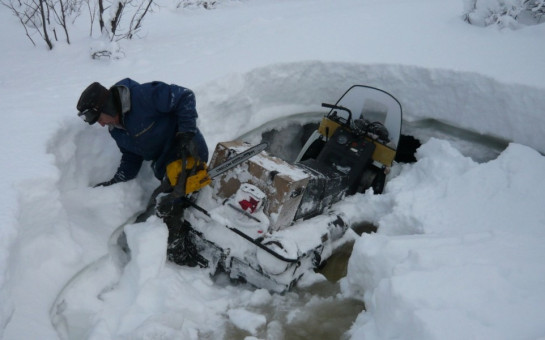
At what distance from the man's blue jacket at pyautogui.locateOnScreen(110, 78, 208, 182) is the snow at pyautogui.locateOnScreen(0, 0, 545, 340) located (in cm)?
36

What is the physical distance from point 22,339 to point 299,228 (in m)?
1.96

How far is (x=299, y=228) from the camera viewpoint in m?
3.21

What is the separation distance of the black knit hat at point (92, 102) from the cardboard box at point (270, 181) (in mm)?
969

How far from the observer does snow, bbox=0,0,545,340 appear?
2.19 m

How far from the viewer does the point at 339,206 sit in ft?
13.5

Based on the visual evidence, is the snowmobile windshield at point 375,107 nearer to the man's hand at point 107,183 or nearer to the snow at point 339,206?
the snow at point 339,206

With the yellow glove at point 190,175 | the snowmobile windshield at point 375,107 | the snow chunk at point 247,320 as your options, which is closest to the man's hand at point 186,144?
the yellow glove at point 190,175

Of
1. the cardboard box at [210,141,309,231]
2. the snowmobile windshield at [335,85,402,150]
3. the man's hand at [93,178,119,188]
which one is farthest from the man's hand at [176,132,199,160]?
the snowmobile windshield at [335,85,402,150]

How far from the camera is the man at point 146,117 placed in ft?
9.07

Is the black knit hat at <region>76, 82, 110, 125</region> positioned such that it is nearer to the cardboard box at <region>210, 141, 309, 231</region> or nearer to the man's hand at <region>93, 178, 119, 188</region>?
the man's hand at <region>93, 178, 119, 188</region>

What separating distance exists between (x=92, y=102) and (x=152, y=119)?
47 cm

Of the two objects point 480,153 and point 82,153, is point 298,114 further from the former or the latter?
point 82,153

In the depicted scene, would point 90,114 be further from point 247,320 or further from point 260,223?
point 247,320

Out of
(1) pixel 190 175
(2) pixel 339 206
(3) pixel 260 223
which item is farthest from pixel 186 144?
(2) pixel 339 206
